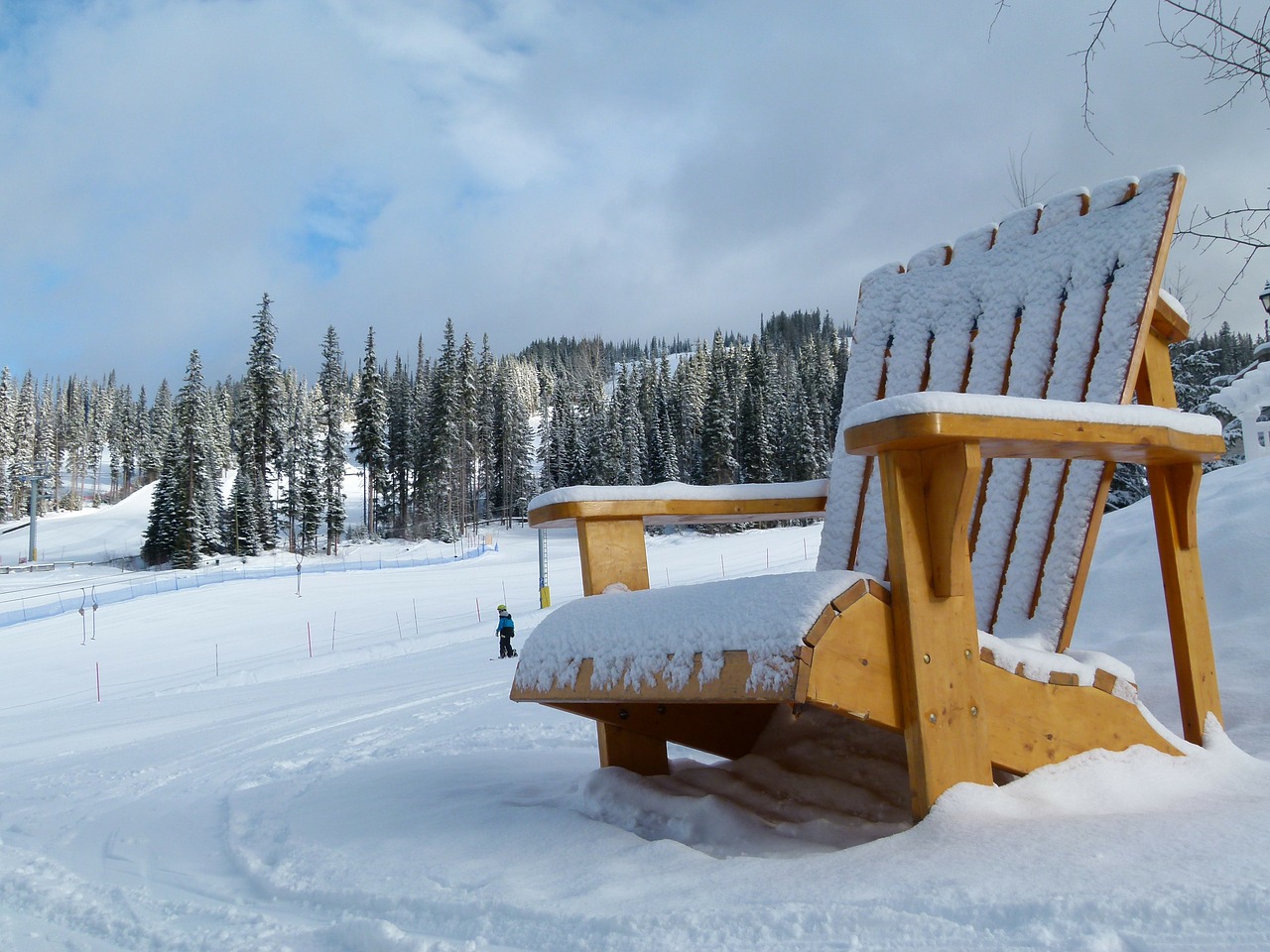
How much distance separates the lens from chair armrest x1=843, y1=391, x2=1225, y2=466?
1.80 metres

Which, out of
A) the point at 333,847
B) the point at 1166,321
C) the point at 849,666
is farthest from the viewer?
the point at 1166,321

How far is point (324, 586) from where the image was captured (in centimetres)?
3059

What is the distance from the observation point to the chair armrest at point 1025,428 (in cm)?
180

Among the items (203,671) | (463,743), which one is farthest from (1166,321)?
(203,671)

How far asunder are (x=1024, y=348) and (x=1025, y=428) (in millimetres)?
1269

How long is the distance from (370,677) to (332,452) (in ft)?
151

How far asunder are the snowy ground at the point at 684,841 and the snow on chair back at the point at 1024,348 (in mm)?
629

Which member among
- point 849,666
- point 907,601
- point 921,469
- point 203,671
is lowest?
point 203,671

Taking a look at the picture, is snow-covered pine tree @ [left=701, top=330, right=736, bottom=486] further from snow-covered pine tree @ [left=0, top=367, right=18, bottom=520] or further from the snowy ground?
snow-covered pine tree @ [left=0, top=367, right=18, bottom=520]

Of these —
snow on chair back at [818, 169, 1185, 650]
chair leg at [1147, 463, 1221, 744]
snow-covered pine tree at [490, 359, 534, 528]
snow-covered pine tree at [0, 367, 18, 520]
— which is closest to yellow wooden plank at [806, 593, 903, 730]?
snow on chair back at [818, 169, 1185, 650]

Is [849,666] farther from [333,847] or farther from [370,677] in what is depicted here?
[370,677]

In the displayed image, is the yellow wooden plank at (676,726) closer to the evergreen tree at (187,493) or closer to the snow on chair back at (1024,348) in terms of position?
the snow on chair back at (1024,348)

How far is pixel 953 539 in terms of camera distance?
1910mm

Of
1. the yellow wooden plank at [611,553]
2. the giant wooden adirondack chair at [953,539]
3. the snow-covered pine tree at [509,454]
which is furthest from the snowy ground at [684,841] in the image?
the snow-covered pine tree at [509,454]
